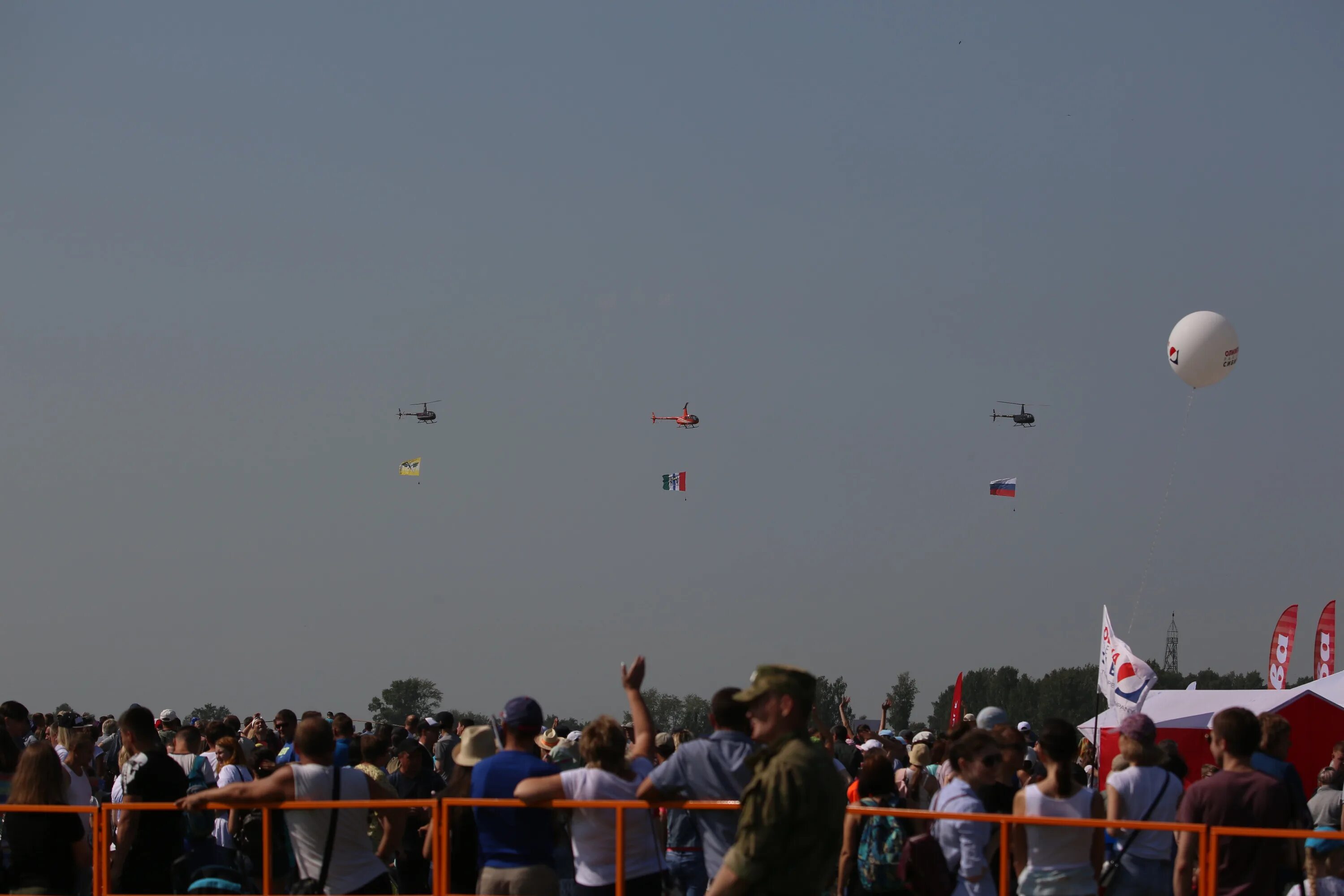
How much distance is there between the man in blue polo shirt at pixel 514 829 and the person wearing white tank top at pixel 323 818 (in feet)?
2.35

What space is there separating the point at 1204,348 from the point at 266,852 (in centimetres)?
1878

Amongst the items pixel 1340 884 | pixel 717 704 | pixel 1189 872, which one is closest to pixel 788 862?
pixel 717 704

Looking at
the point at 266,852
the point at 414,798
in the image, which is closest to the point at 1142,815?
the point at 266,852

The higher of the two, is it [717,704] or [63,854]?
[717,704]

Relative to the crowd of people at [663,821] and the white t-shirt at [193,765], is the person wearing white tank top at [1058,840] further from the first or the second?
the white t-shirt at [193,765]

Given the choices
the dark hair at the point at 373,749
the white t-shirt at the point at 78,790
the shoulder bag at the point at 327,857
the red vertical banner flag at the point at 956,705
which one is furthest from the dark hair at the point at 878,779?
the red vertical banner flag at the point at 956,705

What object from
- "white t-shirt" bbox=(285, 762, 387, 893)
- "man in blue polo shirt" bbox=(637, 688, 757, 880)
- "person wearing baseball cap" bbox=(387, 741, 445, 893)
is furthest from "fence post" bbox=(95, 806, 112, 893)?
"man in blue polo shirt" bbox=(637, 688, 757, 880)

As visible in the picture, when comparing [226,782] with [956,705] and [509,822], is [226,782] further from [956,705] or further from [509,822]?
[956,705]

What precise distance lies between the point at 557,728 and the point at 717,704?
28.9 ft

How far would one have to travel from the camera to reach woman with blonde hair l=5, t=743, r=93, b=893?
7691 mm

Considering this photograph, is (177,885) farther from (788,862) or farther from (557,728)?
(557,728)

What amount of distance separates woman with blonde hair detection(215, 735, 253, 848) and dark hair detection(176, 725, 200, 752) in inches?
14.9

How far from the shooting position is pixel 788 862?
4.81 meters

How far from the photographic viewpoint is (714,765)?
246 inches
